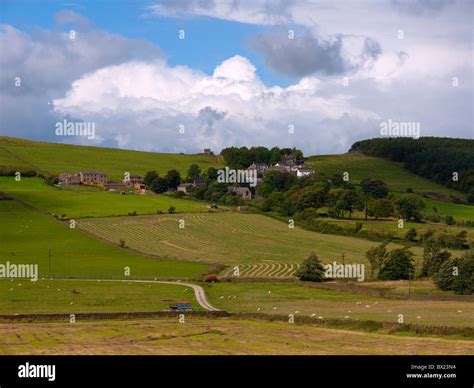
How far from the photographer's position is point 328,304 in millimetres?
71500

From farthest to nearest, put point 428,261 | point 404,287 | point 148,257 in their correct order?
1. point 148,257
2. point 428,261
3. point 404,287

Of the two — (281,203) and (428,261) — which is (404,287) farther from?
(281,203)

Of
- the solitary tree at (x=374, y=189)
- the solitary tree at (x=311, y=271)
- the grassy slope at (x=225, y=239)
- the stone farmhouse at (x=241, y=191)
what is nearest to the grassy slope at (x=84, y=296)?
the solitary tree at (x=311, y=271)

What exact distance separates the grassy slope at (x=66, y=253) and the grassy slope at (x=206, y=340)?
36.9 m

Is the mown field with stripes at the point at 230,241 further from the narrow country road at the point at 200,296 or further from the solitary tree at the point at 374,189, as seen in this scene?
the solitary tree at the point at 374,189

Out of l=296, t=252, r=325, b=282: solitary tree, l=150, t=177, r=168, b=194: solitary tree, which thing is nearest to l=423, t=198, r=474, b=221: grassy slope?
l=150, t=177, r=168, b=194: solitary tree

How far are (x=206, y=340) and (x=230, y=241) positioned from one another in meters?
72.2

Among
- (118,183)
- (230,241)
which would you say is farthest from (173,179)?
(230,241)

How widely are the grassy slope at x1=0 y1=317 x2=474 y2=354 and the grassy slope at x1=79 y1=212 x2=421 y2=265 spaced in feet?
159

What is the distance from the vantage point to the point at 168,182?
185375 millimetres

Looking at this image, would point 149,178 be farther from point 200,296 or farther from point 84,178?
point 200,296

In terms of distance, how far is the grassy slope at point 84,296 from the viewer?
68.1 m
